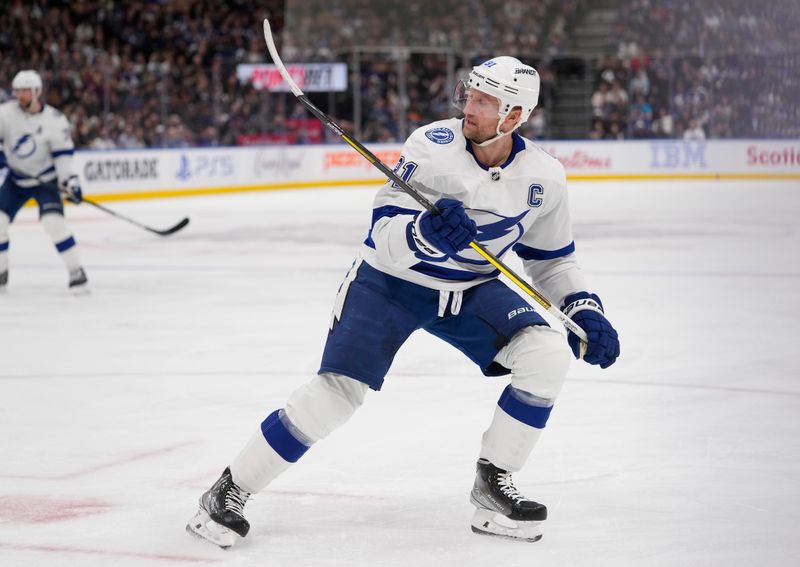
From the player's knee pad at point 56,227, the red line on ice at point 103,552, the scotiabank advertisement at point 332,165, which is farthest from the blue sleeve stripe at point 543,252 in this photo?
the scotiabank advertisement at point 332,165

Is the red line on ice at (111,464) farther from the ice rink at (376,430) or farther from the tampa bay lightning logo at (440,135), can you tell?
the tampa bay lightning logo at (440,135)

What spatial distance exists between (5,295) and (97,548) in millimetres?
4807

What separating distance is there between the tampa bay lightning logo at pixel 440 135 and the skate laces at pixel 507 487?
770mm

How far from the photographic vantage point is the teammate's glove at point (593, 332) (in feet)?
9.21

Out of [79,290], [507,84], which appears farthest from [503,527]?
[79,290]

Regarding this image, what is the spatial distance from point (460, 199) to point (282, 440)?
26.0 inches

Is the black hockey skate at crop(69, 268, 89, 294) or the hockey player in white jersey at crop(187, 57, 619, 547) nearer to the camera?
the hockey player in white jersey at crop(187, 57, 619, 547)

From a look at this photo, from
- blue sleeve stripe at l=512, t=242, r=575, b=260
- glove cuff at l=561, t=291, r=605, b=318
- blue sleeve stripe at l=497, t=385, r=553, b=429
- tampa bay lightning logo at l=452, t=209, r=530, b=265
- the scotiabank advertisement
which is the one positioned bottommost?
the scotiabank advertisement

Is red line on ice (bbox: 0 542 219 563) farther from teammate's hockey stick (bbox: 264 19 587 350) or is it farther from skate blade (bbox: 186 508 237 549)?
teammate's hockey stick (bbox: 264 19 587 350)

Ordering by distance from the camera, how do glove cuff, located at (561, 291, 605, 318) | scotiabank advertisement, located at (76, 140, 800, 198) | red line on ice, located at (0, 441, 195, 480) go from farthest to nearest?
scotiabank advertisement, located at (76, 140, 800, 198), red line on ice, located at (0, 441, 195, 480), glove cuff, located at (561, 291, 605, 318)

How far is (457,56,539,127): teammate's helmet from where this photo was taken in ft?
9.05

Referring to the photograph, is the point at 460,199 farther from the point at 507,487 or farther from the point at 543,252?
the point at 507,487

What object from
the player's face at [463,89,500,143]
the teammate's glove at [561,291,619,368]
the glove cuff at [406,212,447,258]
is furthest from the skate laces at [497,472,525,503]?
the player's face at [463,89,500,143]

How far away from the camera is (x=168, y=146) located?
14.9 meters
